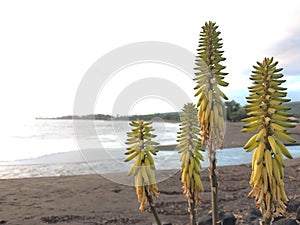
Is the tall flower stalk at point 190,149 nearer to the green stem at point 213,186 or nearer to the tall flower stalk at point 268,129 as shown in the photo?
the green stem at point 213,186

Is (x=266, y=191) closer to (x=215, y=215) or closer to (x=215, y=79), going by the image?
(x=215, y=215)

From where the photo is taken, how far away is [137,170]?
4.23 m

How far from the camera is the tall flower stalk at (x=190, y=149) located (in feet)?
14.0

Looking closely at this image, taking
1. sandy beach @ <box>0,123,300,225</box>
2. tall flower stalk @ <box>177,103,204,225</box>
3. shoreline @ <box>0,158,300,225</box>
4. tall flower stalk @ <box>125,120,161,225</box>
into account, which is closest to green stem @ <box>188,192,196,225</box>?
tall flower stalk @ <box>177,103,204,225</box>

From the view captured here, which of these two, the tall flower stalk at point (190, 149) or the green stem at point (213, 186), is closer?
the green stem at point (213, 186)

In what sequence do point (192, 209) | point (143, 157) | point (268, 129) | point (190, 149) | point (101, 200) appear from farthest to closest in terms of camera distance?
point (101, 200)
point (190, 149)
point (143, 157)
point (192, 209)
point (268, 129)

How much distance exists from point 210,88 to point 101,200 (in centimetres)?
1017

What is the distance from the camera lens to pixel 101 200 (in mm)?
13344

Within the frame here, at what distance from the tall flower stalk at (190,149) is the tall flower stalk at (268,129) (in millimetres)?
891

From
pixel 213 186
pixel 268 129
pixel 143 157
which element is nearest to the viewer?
pixel 268 129

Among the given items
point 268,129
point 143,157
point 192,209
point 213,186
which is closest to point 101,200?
point 143,157

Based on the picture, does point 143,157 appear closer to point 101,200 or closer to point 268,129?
point 268,129

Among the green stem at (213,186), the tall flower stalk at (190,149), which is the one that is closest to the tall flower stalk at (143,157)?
the tall flower stalk at (190,149)

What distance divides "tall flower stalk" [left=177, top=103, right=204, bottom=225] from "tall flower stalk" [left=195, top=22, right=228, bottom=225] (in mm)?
131
